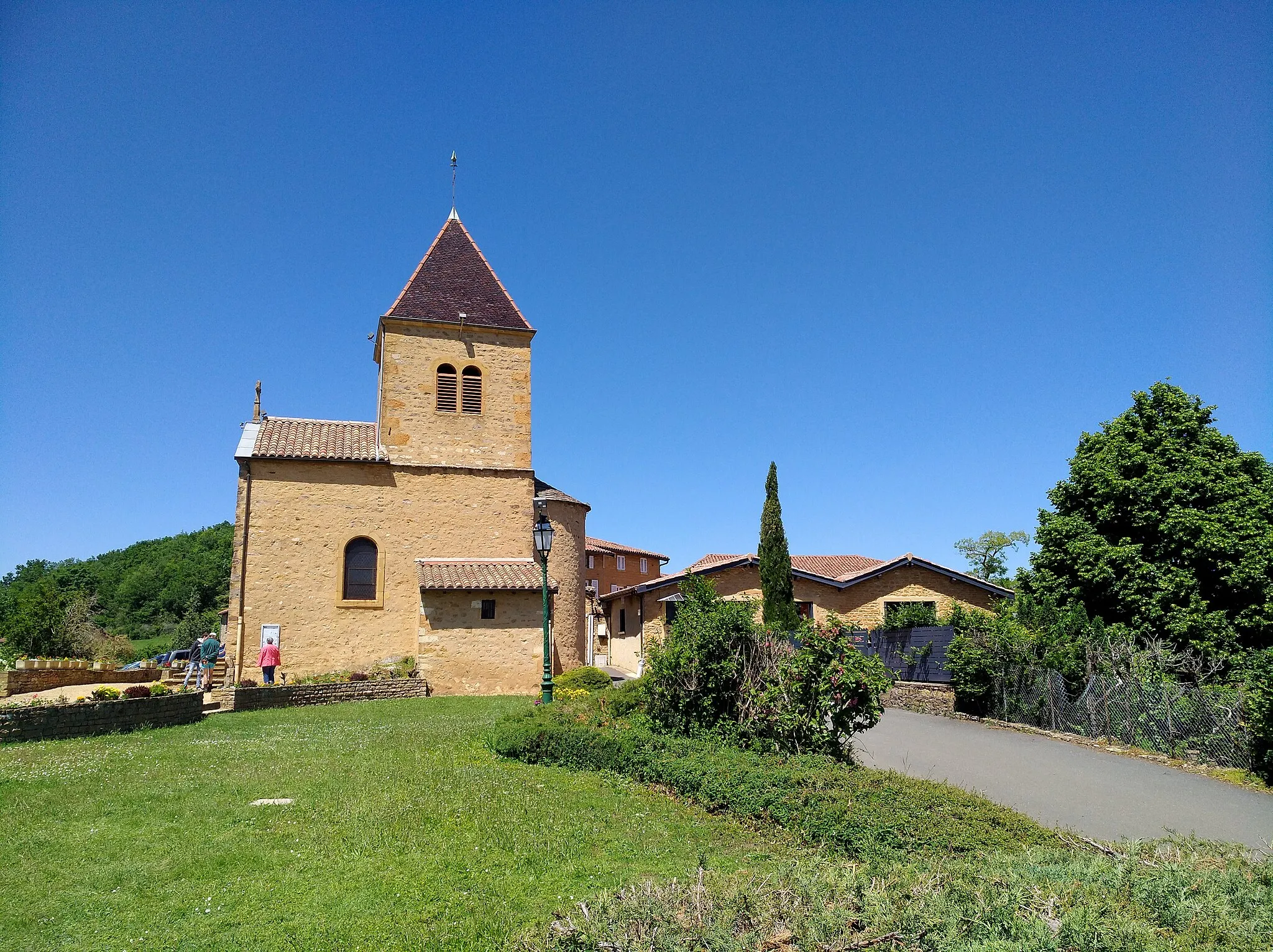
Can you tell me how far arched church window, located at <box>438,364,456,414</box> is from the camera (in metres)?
26.4

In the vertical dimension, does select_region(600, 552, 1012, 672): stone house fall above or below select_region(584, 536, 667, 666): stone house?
below

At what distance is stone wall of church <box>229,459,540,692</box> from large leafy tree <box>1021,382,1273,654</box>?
15517 mm

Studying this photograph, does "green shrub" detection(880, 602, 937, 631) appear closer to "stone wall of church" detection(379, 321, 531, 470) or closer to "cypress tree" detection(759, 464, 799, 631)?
"cypress tree" detection(759, 464, 799, 631)

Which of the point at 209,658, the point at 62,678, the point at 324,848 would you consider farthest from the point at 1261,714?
the point at 62,678

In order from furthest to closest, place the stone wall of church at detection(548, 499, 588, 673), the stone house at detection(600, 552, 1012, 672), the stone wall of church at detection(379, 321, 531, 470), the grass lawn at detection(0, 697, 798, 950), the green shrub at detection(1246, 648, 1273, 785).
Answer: the stone house at detection(600, 552, 1012, 672) < the stone wall of church at detection(548, 499, 588, 673) < the stone wall of church at detection(379, 321, 531, 470) < the green shrub at detection(1246, 648, 1273, 785) < the grass lawn at detection(0, 697, 798, 950)

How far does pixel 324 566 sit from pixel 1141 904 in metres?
23.4

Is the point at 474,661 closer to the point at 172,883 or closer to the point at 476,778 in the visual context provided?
the point at 476,778

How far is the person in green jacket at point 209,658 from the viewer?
2316cm

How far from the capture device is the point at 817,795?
23.5 feet

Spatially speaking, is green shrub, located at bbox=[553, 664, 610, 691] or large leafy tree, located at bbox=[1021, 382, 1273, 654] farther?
green shrub, located at bbox=[553, 664, 610, 691]

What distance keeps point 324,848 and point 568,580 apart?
20.1 m

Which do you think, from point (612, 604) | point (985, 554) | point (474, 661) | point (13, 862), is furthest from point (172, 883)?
point (985, 554)

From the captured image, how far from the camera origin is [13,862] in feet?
21.3

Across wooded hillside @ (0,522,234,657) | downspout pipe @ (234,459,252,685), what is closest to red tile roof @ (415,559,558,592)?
downspout pipe @ (234,459,252,685)
